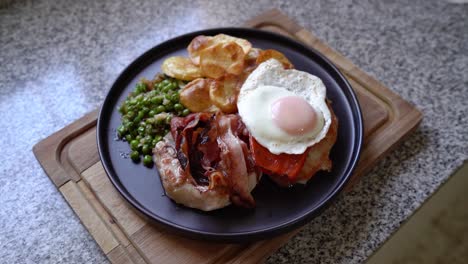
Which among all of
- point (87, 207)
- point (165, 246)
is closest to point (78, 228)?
point (87, 207)

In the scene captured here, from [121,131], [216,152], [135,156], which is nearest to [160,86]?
[121,131]

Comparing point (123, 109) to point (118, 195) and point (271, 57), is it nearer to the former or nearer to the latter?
point (118, 195)

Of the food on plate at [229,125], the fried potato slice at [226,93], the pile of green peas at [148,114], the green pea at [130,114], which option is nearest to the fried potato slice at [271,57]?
the food on plate at [229,125]

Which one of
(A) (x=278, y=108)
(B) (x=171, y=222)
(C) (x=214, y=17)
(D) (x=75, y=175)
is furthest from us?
(C) (x=214, y=17)

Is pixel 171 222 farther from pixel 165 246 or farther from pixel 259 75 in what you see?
pixel 259 75

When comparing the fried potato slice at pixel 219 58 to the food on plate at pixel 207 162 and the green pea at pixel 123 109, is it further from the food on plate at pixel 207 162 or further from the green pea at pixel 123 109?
the green pea at pixel 123 109

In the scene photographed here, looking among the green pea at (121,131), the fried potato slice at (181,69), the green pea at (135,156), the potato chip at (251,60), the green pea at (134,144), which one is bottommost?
the green pea at (135,156)

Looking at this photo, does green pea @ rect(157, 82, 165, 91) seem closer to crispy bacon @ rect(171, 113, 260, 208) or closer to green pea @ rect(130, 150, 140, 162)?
crispy bacon @ rect(171, 113, 260, 208)
